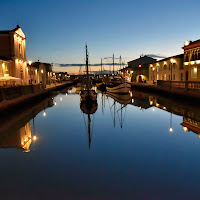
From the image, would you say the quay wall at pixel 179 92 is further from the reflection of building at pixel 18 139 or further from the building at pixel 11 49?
the building at pixel 11 49

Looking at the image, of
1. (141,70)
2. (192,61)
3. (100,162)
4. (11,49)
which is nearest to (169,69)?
(192,61)

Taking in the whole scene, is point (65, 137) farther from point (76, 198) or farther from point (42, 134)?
point (76, 198)

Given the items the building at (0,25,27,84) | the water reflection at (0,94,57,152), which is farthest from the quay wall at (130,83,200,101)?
the building at (0,25,27,84)

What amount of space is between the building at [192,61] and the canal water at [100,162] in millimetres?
27488

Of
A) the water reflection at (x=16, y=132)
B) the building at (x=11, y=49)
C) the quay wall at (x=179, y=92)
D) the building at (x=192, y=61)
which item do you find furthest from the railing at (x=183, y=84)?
the building at (x=11, y=49)

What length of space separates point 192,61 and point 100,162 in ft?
133

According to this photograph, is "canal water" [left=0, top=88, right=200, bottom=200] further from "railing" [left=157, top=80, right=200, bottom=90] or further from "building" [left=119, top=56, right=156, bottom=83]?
"building" [left=119, top=56, right=156, bottom=83]

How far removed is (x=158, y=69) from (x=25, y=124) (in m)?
55.7

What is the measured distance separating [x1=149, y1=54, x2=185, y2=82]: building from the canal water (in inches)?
1183

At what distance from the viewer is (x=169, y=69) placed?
2413 inches

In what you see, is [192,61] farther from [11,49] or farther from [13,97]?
[11,49]

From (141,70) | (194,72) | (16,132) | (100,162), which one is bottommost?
(100,162)

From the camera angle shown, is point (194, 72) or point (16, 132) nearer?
point (16, 132)

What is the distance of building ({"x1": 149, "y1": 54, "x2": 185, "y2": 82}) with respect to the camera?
55219mm
